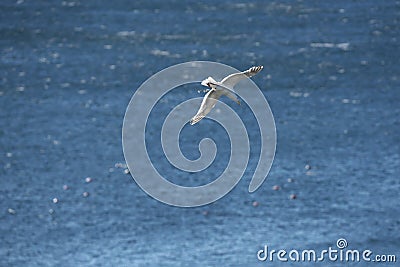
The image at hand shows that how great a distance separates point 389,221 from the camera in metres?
30.0

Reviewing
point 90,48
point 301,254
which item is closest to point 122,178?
point 301,254

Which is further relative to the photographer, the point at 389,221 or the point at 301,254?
the point at 389,221

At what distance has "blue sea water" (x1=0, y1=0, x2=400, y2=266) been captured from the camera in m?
29.0

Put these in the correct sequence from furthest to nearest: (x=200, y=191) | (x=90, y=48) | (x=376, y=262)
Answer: (x=90, y=48), (x=200, y=191), (x=376, y=262)

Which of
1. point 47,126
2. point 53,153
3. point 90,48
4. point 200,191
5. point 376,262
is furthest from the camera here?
point 90,48

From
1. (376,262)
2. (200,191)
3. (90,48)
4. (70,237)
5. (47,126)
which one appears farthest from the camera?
(90,48)

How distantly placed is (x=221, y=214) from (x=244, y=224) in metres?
1.09

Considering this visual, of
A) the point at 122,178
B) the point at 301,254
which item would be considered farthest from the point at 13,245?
the point at 301,254

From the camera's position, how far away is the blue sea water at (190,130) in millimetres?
28984

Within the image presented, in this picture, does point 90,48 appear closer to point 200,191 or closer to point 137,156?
point 137,156

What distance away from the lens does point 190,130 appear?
38.4m

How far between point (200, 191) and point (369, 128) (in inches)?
350

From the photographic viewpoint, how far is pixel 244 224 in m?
29.9

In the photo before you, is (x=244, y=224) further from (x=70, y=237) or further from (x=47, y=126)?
(x=47, y=126)
